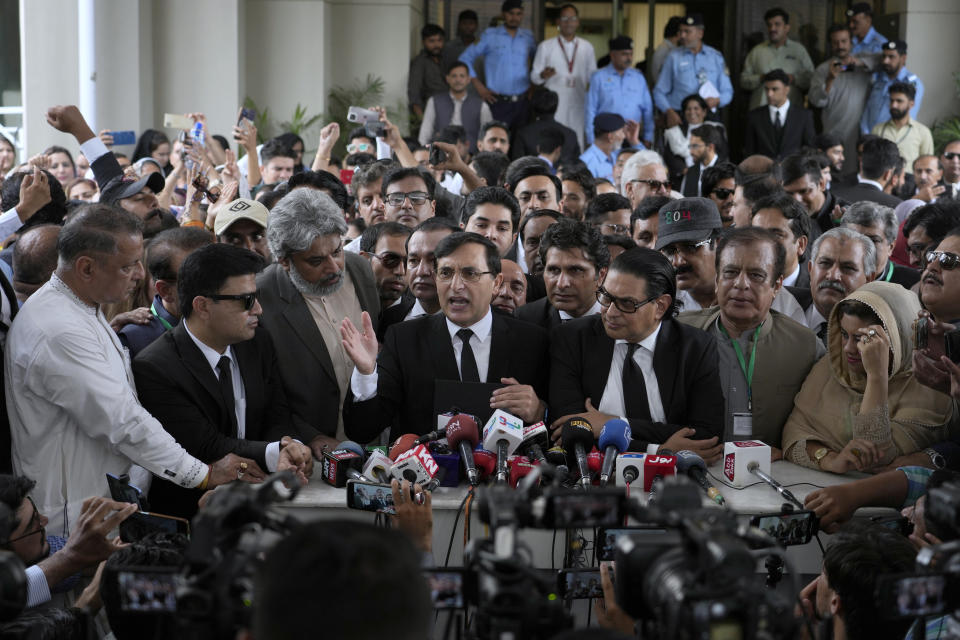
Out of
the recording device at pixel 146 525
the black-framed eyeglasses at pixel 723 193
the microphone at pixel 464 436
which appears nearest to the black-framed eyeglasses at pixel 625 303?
the microphone at pixel 464 436

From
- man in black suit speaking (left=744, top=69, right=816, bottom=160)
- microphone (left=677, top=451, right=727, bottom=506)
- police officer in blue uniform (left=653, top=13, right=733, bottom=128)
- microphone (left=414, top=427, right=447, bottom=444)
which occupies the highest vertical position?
police officer in blue uniform (left=653, top=13, right=733, bottom=128)

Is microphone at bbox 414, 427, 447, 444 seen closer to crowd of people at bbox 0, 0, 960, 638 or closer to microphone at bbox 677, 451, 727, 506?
crowd of people at bbox 0, 0, 960, 638

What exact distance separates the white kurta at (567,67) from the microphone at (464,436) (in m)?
8.76

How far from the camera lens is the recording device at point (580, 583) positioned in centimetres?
241

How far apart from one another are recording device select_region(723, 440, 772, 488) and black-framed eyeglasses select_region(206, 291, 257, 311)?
1.62 m

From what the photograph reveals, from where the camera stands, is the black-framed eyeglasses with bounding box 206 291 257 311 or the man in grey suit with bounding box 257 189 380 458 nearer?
the black-framed eyeglasses with bounding box 206 291 257 311

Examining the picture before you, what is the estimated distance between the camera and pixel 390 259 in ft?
15.5

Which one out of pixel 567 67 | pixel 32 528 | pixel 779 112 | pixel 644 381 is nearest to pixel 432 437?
pixel 644 381

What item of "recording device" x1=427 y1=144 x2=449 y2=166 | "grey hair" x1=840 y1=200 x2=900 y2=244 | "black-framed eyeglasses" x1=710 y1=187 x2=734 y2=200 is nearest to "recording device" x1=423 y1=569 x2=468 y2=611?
"grey hair" x1=840 y1=200 x2=900 y2=244

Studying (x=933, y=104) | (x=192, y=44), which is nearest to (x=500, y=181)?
(x=192, y=44)

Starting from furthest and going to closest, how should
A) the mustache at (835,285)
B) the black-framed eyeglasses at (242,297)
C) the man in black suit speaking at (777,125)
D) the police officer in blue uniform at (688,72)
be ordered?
the police officer in blue uniform at (688,72), the man in black suit speaking at (777,125), the mustache at (835,285), the black-framed eyeglasses at (242,297)

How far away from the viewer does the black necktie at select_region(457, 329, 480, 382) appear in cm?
377

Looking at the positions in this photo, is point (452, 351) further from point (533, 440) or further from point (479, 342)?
point (533, 440)

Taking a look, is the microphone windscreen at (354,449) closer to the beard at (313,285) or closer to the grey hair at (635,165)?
the beard at (313,285)
